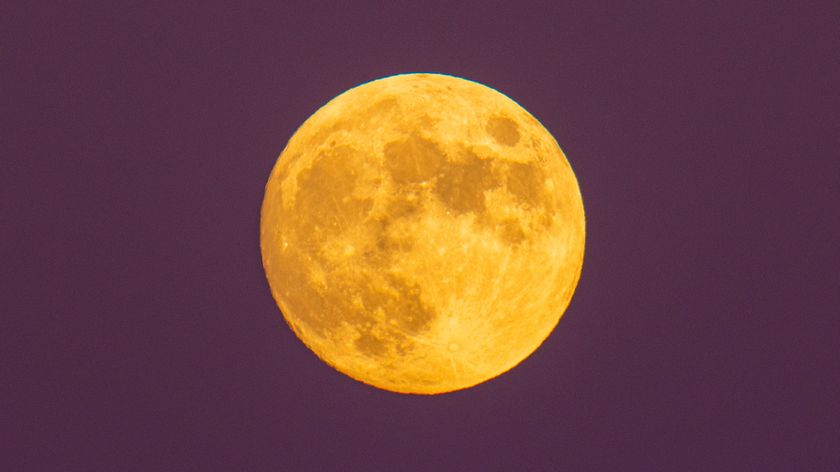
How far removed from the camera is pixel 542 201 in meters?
4.41

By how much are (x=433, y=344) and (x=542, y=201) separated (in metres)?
1.49

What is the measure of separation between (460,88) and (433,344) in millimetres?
2299

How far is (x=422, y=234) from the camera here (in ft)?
13.1

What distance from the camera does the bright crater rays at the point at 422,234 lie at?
405 cm

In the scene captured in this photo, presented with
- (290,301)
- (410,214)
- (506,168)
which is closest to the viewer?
(410,214)

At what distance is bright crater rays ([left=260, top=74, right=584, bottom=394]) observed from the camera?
405cm

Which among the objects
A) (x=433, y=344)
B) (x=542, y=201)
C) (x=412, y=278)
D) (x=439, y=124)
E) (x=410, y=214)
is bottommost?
(x=433, y=344)

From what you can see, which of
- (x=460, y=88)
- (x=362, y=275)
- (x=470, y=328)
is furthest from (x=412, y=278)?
(x=460, y=88)

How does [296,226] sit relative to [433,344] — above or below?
above

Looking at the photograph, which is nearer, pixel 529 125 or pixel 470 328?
pixel 470 328

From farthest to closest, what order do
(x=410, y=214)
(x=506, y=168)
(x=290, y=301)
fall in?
1. (x=290, y=301)
2. (x=506, y=168)
3. (x=410, y=214)

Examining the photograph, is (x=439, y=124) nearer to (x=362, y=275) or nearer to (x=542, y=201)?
(x=542, y=201)

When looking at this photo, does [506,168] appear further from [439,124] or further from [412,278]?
[412,278]

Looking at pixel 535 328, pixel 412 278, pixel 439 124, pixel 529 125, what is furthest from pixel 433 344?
pixel 529 125
